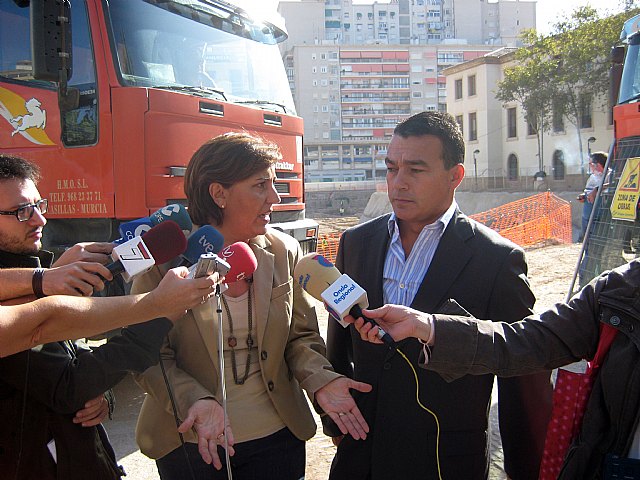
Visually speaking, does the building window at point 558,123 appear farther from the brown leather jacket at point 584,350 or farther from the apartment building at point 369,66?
the brown leather jacket at point 584,350

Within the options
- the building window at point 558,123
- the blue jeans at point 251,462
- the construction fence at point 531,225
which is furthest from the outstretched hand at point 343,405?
the building window at point 558,123

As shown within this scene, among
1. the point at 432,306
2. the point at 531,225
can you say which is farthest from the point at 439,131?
the point at 531,225

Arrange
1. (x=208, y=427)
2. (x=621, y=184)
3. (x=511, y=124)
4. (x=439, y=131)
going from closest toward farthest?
(x=208, y=427), (x=439, y=131), (x=621, y=184), (x=511, y=124)

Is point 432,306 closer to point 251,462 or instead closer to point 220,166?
point 251,462

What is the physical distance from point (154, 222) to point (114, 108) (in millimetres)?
3020

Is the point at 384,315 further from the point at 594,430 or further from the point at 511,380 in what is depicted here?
the point at 511,380

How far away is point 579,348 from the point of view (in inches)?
80.3

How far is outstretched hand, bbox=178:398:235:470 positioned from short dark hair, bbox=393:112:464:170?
1329 millimetres

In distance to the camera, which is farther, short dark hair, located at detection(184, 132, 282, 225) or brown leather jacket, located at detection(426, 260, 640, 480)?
short dark hair, located at detection(184, 132, 282, 225)

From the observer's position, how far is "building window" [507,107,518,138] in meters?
50.0

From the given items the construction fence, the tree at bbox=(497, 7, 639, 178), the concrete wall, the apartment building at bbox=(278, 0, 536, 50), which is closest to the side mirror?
the construction fence

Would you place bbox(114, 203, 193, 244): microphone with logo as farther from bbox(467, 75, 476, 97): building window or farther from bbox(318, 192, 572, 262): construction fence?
bbox(467, 75, 476, 97): building window

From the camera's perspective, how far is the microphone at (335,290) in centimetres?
203

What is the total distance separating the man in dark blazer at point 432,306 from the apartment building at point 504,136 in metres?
41.3
